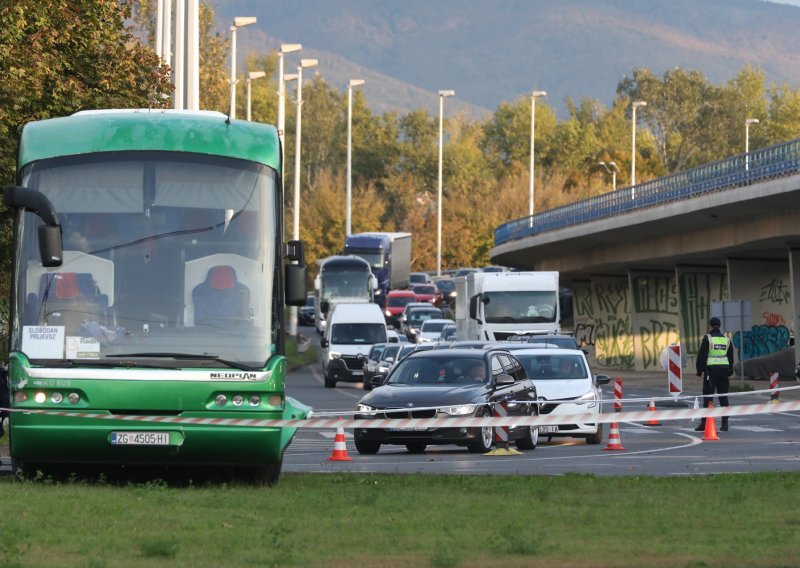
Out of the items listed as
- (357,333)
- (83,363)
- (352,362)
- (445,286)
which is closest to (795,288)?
(357,333)

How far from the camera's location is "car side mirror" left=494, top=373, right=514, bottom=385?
78.1 ft

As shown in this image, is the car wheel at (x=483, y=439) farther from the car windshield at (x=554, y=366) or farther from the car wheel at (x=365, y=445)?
the car windshield at (x=554, y=366)

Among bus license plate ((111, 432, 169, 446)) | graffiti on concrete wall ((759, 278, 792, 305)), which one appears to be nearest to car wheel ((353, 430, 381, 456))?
bus license plate ((111, 432, 169, 446))

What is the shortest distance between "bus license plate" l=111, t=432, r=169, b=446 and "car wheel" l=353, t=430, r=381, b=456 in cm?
786

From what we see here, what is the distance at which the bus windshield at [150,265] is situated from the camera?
50.6 feet

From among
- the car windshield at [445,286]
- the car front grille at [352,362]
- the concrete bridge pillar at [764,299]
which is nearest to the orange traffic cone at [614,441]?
the car front grille at [352,362]

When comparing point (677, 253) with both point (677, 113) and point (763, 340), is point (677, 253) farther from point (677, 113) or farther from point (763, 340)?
point (677, 113)

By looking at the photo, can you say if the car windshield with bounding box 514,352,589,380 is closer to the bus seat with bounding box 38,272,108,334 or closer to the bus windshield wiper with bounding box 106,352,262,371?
the bus windshield wiper with bounding box 106,352,262,371

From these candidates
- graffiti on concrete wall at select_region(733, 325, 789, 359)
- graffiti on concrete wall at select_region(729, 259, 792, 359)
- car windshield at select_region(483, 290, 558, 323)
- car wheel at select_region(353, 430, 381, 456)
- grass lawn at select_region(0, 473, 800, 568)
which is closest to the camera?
grass lawn at select_region(0, 473, 800, 568)

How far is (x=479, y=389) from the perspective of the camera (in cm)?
2316

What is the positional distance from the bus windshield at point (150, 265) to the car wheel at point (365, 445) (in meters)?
7.54

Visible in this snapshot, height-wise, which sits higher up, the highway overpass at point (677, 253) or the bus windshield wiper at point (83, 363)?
the highway overpass at point (677, 253)

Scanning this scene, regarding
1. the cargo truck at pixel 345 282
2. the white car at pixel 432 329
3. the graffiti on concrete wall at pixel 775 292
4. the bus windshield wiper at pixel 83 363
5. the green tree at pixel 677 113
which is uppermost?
the green tree at pixel 677 113

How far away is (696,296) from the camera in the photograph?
66.8 metres
